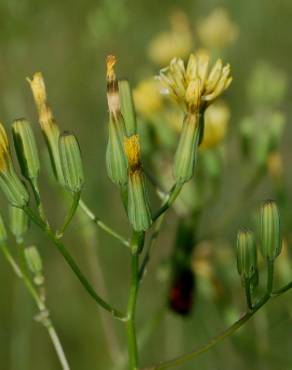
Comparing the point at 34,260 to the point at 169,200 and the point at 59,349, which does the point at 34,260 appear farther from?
the point at 169,200

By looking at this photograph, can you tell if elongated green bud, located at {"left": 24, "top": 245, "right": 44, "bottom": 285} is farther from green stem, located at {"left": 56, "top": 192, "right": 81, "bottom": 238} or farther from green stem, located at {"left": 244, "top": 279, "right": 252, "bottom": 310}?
green stem, located at {"left": 244, "top": 279, "right": 252, "bottom": 310}

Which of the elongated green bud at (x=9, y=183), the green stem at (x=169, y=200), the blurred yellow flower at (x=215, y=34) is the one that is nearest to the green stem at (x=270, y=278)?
the green stem at (x=169, y=200)

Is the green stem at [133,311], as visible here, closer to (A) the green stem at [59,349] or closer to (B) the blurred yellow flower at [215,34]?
(A) the green stem at [59,349]

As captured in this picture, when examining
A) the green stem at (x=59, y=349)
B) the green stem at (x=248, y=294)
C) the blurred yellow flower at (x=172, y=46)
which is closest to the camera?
the green stem at (x=248, y=294)

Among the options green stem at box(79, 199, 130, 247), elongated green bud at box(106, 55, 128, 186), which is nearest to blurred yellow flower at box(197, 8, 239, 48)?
elongated green bud at box(106, 55, 128, 186)

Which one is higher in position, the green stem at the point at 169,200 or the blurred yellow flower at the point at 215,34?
the blurred yellow flower at the point at 215,34

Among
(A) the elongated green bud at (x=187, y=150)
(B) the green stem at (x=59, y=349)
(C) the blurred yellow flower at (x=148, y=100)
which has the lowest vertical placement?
(B) the green stem at (x=59, y=349)
